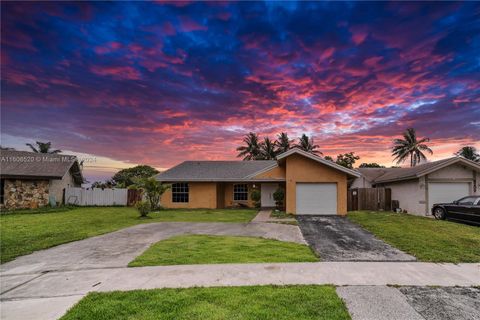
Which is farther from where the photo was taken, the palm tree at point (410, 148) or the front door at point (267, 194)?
the palm tree at point (410, 148)

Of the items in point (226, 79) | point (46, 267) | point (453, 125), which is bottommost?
point (46, 267)

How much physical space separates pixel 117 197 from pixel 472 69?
29.4 meters

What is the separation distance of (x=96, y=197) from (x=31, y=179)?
227 inches

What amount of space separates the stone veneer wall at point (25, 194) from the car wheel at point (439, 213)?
29920mm

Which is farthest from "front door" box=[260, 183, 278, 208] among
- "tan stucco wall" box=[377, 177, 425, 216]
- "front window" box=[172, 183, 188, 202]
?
"tan stucco wall" box=[377, 177, 425, 216]

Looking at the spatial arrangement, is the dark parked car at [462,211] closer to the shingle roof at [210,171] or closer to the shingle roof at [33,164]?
the shingle roof at [210,171]

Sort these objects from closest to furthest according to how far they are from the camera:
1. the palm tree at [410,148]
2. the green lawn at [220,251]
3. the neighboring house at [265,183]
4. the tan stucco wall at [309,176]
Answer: the green lawn at [220,251], the tan stucco wall at [309,176], the neighboring house at [265,183], the palm tree at [410,148]

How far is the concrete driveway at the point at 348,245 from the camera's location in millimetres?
7602

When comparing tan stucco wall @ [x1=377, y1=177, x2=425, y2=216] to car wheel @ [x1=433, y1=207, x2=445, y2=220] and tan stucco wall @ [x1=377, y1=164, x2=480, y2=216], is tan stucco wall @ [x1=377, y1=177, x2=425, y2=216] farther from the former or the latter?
car wheel @ [x1=433, y1=207, x2=445, y2=220]

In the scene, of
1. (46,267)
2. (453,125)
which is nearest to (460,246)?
(46,267)

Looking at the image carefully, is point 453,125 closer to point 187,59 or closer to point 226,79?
point 226,79

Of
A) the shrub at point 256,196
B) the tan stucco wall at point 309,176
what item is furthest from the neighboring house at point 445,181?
the shrub at point 256,196

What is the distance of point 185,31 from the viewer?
13234 mm

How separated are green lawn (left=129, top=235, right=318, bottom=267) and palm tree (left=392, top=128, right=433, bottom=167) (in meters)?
45.5
